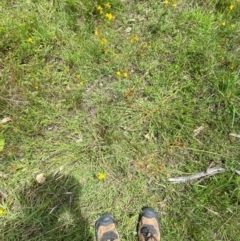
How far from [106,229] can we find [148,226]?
1.23 feet

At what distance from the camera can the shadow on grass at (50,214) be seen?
2396 millimetres

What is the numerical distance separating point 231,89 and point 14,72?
221 centimetres

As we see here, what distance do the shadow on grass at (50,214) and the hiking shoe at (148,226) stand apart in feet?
1.54

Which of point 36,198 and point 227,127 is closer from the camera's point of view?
point 36,198

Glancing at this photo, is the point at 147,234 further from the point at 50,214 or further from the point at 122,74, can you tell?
the point at 122,74

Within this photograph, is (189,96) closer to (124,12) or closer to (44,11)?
(124,12)

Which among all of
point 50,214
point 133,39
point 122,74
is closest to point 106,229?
point 50,214

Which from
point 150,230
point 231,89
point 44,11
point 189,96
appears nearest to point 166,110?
point 189,96

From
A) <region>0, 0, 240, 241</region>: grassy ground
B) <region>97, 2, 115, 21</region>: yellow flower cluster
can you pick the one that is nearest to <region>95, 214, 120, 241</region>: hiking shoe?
<region>0, 0, 240, 241</region>: grassy ground

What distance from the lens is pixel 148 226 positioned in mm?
2400

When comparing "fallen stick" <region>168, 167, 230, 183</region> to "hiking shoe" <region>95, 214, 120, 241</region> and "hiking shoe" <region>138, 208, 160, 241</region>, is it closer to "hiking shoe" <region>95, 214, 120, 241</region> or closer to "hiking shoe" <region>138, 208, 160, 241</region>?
"hiking shoe" <region>138, 208, 160, 241</region>

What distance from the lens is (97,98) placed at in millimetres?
2746

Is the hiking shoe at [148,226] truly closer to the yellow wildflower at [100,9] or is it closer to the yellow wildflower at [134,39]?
the yellow wildflower at [134,39]

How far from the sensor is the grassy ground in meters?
2.47
